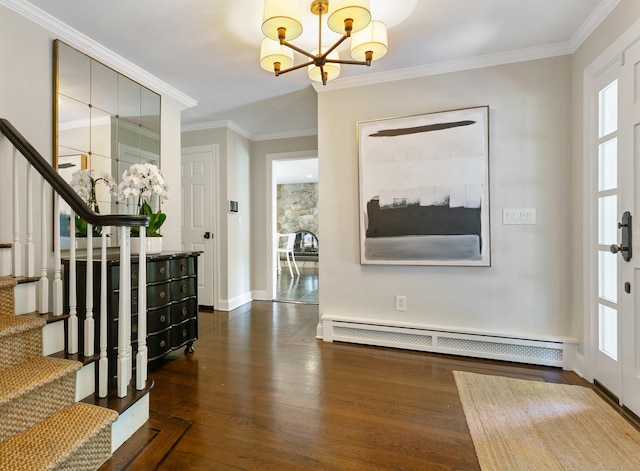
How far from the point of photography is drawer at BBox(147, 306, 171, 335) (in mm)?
2146

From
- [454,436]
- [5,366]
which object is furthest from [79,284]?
[454,436]

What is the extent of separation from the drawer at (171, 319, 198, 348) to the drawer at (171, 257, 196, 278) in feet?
1.30

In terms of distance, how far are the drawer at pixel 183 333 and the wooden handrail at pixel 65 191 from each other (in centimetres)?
117

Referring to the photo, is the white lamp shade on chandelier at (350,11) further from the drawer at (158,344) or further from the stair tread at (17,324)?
the drawer at (158,344)

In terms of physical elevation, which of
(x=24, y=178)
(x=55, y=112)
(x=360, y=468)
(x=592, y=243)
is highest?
(x=55, y=112)

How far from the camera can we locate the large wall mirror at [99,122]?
6.72 feet

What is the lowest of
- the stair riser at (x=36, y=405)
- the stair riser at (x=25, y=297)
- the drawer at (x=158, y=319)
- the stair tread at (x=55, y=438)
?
the stair tread at (x=55, y=438)

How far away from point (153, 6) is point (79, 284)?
173 centimetres

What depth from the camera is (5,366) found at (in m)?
1.37

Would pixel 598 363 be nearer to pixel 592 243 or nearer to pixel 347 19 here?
pixel 592 243

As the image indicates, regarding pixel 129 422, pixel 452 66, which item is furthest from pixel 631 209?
pixel 129 422

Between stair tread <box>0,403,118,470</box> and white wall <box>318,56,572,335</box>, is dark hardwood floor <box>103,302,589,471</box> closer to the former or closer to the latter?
stair tread <box>0,403,118,470</box>

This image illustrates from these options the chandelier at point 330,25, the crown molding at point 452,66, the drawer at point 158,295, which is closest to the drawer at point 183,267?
the drawer at point 158,295

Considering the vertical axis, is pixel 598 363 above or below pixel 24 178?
below
